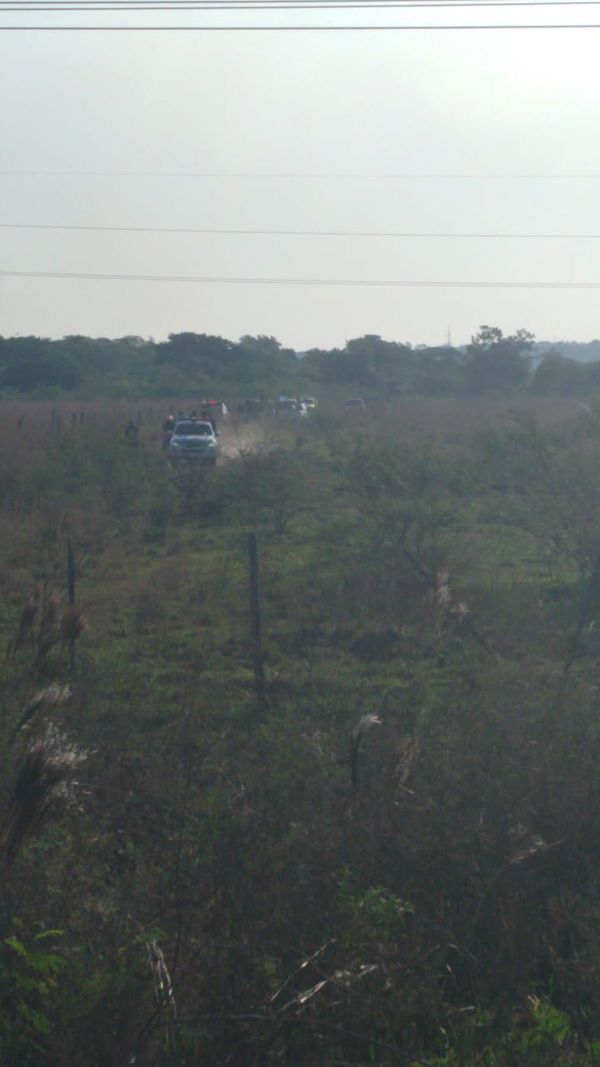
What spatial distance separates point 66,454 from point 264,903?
2224cm

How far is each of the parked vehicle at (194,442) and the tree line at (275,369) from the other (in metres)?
31.3

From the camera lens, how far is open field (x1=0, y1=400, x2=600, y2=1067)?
4668 mm

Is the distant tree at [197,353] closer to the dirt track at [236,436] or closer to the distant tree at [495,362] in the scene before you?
the distant tree at [495,362]

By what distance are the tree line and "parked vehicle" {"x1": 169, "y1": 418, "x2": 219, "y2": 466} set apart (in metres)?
31.3

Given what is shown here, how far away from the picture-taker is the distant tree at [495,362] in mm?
71875

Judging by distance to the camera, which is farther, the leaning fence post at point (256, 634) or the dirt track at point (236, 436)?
the dirt track at point (236, 436)

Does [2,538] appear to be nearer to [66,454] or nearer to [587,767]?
[66,454]

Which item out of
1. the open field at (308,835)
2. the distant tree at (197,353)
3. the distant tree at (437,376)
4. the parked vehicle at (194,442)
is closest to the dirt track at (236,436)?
the parked vehicle at (194,442)

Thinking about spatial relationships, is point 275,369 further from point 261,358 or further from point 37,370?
point 37,370

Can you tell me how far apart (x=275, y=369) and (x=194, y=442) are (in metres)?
52.2

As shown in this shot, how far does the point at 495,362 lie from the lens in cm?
7294

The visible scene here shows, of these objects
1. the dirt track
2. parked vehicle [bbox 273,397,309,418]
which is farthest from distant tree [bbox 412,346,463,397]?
the dirt track

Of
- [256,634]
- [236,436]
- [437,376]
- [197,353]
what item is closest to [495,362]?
[437,376]

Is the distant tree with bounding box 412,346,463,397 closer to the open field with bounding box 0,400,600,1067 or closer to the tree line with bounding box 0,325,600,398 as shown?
the tree line with bounding box 0,325,600,398
